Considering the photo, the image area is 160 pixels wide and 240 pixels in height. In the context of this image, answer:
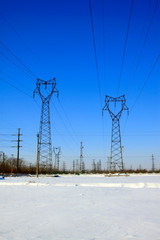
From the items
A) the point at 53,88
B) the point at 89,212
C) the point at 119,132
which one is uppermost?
the point at 53,88

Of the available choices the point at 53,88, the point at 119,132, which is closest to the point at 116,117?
the point at 119,132

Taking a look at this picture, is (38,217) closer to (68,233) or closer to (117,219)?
(68,233)

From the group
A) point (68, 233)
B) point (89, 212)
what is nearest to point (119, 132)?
point (89, 212)

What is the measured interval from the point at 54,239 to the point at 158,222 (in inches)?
103

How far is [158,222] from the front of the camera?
16.9ft

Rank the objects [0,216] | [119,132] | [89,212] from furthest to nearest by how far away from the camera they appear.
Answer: [119,132] < [89,212] < [0,216]

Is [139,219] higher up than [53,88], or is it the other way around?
[53,88]

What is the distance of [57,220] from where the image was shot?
18.0 ft

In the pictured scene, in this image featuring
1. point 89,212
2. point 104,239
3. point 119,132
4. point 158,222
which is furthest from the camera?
point 119,132

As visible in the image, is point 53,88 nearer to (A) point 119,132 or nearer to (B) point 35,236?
(A) point 119,132

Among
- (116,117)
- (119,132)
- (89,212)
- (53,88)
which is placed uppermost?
(53,88)

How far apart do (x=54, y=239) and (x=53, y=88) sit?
25966 mm

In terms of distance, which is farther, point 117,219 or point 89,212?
point 89,212

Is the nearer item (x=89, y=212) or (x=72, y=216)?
(x=72, y=216)
